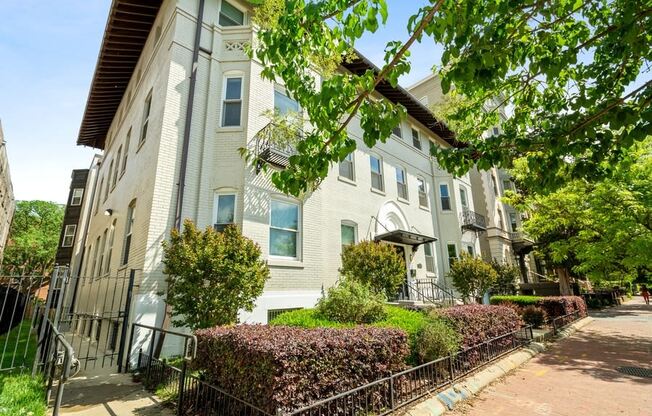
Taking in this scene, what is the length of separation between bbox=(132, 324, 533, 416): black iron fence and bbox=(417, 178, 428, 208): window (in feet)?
40.7

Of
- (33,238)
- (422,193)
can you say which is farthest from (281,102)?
(33,238)

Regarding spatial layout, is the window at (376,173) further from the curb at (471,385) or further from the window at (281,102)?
the curb at (471,385)

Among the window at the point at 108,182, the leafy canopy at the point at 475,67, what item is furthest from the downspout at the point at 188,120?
the window at the point at 108,182

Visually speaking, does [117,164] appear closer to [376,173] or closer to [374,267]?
[376,173]

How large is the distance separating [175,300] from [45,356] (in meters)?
3.27

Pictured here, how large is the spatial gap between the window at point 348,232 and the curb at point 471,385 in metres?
7.10

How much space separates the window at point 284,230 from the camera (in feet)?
36.5

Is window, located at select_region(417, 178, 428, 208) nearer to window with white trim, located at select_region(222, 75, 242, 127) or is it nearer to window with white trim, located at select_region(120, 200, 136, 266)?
window with white trim, located at select_region(222, 75, 242, 127)

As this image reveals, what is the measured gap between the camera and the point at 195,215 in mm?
10031

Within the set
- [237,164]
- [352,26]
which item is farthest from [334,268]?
[352,26]

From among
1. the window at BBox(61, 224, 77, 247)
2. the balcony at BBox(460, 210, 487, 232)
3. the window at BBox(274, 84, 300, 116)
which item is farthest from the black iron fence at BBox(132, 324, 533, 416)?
the window at BBox(61, 224, 77, 247)

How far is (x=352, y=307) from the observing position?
332 inches

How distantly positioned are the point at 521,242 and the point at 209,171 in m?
26.4

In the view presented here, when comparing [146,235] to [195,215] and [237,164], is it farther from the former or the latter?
[237,164]
